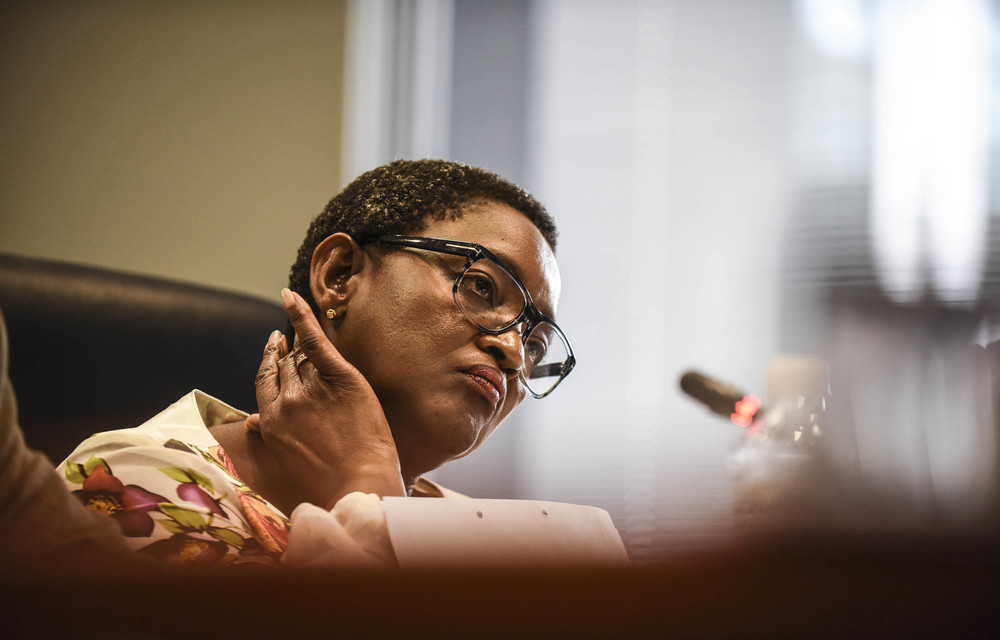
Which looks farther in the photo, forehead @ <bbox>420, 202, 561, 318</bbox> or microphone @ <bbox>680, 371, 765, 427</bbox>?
forehead @ <bbox>420, 202, 561, 318</bbox>

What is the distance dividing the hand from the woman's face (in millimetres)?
55

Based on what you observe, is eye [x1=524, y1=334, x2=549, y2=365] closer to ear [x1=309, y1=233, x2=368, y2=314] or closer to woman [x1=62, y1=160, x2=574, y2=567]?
woman [x1=62, y1=160, x2=574, y2=567]

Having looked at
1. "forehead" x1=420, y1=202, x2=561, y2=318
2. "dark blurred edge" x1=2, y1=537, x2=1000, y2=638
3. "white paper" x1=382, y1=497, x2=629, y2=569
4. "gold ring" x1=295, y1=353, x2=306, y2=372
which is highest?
"forehead" x1=420, y1=202, x2=561, y2=318

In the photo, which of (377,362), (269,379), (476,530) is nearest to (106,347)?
(269,379)

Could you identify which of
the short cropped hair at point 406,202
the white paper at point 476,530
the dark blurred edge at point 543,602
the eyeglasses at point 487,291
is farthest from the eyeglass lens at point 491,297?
the dark blurred edge at point 543,602

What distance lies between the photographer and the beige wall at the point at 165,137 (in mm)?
2059

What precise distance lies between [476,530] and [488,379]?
410mm

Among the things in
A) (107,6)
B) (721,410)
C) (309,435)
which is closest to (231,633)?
(309,435)

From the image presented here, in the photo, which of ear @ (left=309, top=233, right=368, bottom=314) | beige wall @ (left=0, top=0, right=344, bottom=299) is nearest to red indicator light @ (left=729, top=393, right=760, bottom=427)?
ear @ (left=309, top=233, right=368, bottom=314)

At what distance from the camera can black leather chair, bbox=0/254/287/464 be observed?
1274mm

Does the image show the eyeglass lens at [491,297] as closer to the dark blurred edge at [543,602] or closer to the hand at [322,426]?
the hand at [322,426]

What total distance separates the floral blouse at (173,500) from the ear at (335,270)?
30 cm

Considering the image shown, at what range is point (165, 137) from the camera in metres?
2.12

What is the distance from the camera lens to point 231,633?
33 cm
